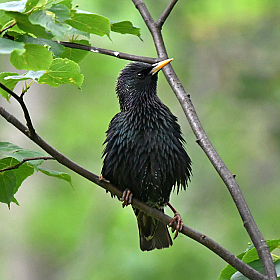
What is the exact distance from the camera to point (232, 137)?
7191mm

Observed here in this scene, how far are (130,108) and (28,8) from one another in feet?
5.74

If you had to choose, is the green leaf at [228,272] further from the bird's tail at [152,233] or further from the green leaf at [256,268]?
the bird's tail at [152,233]

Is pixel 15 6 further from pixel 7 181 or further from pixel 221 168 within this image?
pixel 221 168

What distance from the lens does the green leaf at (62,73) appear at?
6.51 ft

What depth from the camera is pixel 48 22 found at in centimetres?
160

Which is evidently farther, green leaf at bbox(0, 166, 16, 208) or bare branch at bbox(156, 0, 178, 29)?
bare branch at bbox(156, 0, 178, 29)

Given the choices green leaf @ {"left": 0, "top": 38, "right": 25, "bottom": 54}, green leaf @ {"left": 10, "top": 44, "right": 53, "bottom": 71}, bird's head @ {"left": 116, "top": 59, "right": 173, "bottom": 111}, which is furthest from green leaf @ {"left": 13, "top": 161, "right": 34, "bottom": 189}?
bird's head @ {"left": 116, "top": 59, "right": 173, "bottom": 111}

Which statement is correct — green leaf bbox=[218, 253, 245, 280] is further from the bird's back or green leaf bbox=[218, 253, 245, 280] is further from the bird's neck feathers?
the bird's neck feathers

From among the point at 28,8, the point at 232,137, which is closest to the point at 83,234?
the point at 232,137

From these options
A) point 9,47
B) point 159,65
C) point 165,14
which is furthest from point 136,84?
point 9,47

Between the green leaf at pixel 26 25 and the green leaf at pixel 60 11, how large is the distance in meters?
0.10

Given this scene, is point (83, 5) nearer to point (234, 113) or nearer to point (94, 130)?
point (94, 130)

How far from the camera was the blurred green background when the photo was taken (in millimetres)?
6477

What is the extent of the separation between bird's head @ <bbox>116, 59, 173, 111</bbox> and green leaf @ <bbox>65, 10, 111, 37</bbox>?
1.41m
